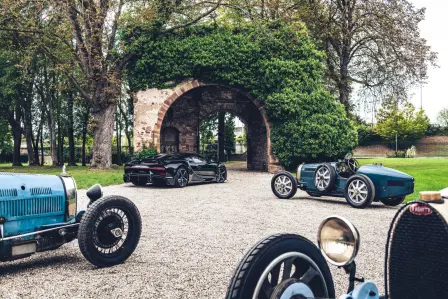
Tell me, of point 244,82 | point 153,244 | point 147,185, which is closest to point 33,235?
point 153,244

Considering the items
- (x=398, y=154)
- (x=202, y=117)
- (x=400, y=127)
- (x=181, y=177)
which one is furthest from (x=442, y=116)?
(x=181, y=177)

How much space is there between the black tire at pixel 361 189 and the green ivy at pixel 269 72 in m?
11.8

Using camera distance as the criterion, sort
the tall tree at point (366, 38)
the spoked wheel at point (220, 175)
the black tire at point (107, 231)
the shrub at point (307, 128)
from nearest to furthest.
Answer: the black tire at point (107, 231) < the spoked wheel at point (220, 175) < the shrub at point (307, 128) < the tall tree at point (366, 38)

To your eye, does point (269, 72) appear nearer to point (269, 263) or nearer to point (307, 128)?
point (307, 128)

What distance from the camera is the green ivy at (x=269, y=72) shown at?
21.8m

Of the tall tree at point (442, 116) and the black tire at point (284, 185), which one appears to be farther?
the tall tree at point (442, 116)

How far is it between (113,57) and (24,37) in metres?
4.69

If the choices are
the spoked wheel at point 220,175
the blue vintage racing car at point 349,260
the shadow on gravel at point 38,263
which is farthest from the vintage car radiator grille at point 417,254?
the spoked wheel at point 220,175

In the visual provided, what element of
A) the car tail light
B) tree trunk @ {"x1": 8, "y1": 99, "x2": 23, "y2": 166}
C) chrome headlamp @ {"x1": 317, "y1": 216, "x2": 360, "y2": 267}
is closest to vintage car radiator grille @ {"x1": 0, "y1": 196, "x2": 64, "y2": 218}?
chrome headlamp @ {"x1": 317, "y1": 216, "x2": 360, "y2": 267}

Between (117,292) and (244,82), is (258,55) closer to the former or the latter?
(244,82)

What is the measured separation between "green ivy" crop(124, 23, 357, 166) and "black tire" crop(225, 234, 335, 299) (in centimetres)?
1960

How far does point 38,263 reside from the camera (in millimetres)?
4965

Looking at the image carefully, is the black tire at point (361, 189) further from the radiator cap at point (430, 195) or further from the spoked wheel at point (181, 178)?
the radiator cap at point (430, 195)

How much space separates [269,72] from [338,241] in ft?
68.0
